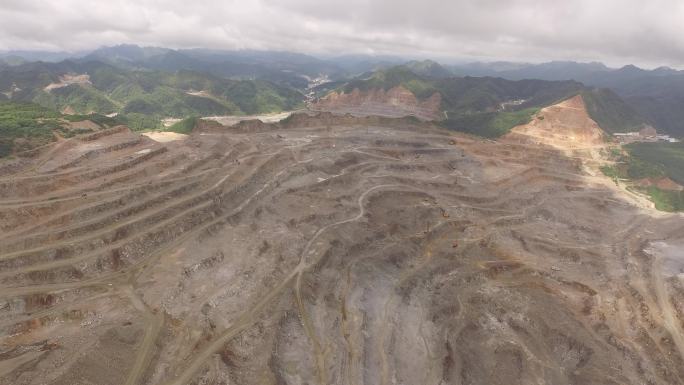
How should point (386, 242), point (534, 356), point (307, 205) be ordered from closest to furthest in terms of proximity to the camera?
point (534, 356), point (386, 242), point (307, 205)

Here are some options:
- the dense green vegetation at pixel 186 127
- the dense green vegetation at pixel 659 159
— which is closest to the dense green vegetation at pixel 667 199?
the dense green vegetation at pixel 659 159

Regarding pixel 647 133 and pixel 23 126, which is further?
pixel 647 133

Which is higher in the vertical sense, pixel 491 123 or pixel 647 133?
pixel 491 123

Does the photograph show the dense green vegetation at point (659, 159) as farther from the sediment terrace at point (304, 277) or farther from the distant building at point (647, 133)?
the sediment terrace at point (304, 277)

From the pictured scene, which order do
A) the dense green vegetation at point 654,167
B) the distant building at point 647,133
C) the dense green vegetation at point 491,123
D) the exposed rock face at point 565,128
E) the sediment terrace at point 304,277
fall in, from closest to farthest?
the sediment terrace at point 304,277 < the dense green vegetation at point 654,167 < the exposed rock face at point 565,128 < the dense green vegetation at point 491,123 < the distant building at point 647,133

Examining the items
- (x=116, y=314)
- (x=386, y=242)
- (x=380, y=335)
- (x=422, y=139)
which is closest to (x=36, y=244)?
(x=116, y=314)

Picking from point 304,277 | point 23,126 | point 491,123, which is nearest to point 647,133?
point 491,123

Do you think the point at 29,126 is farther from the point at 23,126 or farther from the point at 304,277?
the point at 304,277

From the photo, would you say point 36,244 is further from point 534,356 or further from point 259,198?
point 534,356
